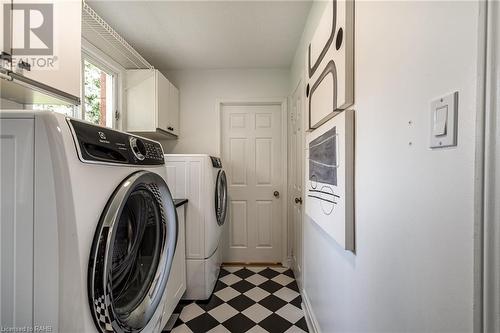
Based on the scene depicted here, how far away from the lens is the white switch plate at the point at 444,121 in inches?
17.5

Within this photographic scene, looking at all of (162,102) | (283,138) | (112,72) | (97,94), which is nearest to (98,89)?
(97,94)

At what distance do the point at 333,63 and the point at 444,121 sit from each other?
727 mm

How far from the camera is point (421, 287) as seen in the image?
0.55 metres

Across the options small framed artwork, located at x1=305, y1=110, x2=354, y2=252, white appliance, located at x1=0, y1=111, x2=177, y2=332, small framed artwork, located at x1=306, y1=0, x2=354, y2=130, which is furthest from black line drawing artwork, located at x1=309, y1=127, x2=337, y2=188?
white appliance, located at x1=0, y1=111, x2=177, y2=332

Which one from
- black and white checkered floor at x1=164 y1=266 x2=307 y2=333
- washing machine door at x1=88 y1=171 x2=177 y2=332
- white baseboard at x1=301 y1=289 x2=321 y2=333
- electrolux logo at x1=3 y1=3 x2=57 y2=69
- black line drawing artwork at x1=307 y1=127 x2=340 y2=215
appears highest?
electrolux logo at x1=3 y1=3 x2=57 y2=69

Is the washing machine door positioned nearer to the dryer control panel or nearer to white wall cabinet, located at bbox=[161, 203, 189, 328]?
the dryer control panel

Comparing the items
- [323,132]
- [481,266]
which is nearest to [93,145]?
[481,266]

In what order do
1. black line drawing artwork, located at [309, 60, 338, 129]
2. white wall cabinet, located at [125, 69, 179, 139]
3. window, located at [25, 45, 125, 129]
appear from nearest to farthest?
black line drawing artwork, located at [309, 60, 338, 129], window, located at [25, 45, 125, 129], white wall cabinet, located at [125, 69, 179, 139]

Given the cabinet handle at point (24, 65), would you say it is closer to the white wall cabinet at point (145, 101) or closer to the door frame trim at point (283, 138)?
the white wall cabinet at point (145, 101)

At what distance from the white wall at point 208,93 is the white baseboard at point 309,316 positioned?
70.5 inches

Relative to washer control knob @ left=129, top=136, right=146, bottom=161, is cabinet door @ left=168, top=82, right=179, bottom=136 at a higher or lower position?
higher

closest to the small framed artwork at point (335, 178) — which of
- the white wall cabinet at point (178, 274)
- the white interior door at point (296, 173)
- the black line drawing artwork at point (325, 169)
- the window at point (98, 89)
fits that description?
the black line drawing artwork at point (325, 169)

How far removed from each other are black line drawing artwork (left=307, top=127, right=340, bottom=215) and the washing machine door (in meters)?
0.78

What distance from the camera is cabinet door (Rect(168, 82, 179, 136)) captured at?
2.50 m
